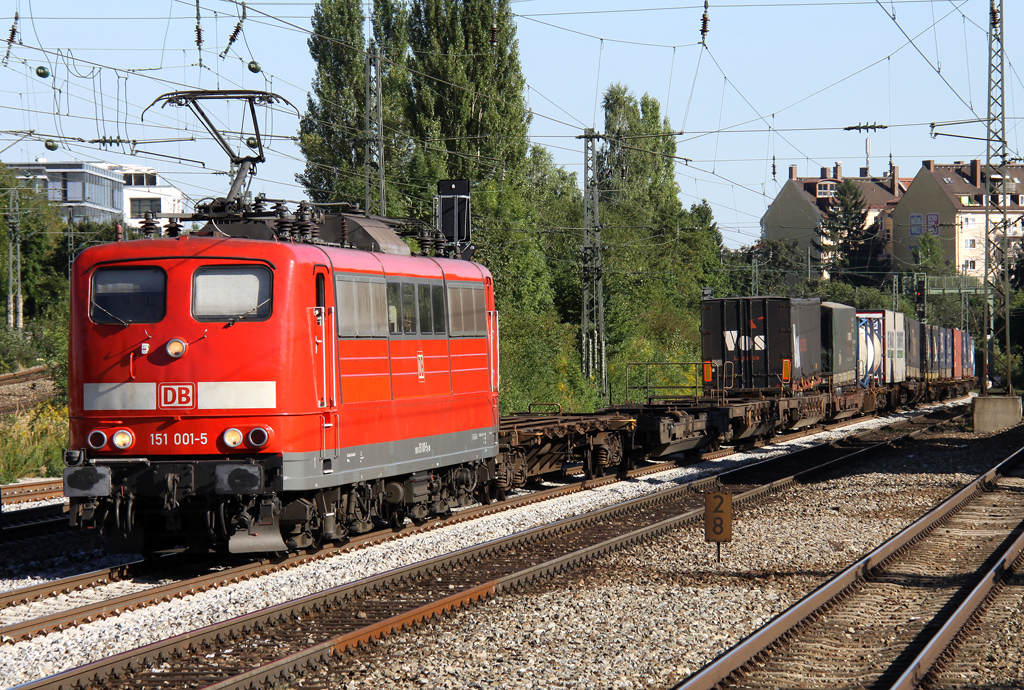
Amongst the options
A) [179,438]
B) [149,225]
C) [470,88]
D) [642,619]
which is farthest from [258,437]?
[470,88]

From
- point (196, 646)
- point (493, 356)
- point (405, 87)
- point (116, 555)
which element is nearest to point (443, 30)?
point (405, 87)

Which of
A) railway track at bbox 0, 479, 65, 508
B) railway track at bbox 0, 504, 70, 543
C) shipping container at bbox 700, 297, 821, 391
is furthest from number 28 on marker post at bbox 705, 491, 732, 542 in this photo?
shipping container at bbox 700, 297, 821, 391

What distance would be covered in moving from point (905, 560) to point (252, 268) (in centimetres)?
776

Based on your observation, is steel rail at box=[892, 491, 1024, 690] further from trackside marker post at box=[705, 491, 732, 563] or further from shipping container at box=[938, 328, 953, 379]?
shipping container at box=[938, 328, 953, 379]

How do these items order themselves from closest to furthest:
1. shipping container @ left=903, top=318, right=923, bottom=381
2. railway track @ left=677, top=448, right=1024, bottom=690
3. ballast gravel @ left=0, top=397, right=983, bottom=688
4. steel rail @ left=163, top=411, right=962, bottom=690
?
1. steel rail @ left=163, top=411, right=962, bottom=690
2. railway track @ left=677, top=448, right=1024, bottom=690
3. ballast gravel @ left=0, top=397, right=983, bottom=688
4. shipping container @ left=903, top=318, right=923, bottom=381

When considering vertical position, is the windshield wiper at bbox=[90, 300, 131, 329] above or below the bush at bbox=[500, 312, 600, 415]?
above

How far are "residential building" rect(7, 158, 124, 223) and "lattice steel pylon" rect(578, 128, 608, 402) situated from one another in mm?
67021

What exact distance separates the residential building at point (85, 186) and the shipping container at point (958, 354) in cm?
6714

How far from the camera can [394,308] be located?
41.2 feet

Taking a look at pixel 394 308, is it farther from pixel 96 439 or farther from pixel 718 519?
pixel 718 519

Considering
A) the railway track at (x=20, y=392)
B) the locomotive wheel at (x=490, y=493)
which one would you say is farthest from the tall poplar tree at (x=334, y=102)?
the locomotive wheel at (x=490, y=493)

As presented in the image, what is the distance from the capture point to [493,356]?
1535cm

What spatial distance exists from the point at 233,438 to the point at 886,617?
20.4 feet

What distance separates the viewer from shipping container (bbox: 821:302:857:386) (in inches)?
1200
